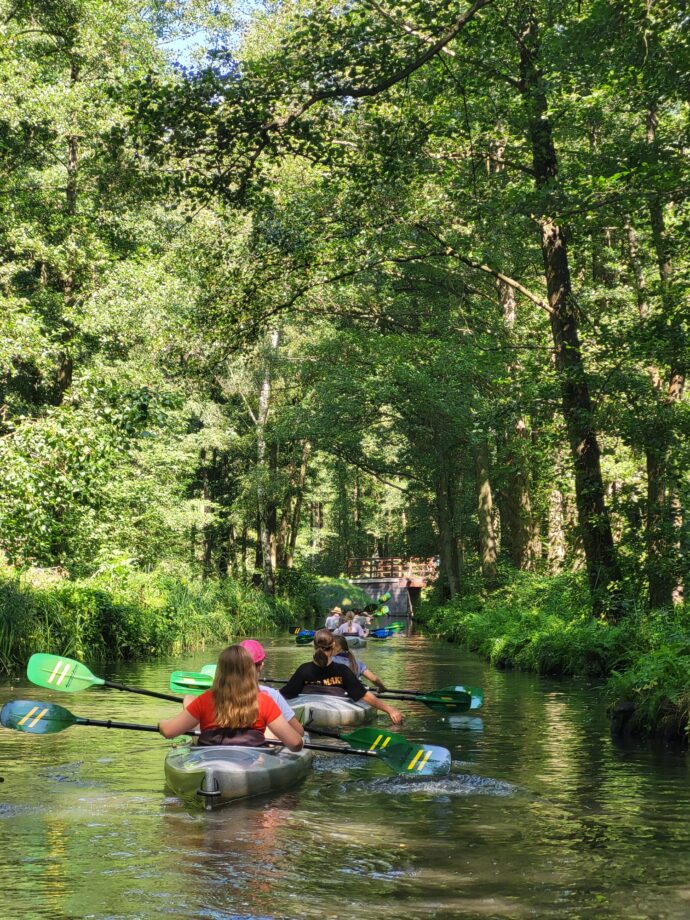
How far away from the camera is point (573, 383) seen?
15.0 metres

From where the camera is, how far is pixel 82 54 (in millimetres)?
22328

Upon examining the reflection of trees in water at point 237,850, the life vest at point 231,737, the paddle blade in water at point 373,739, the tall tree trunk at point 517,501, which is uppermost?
the tall tree trunk at point 517,501

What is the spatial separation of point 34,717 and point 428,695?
472 cm

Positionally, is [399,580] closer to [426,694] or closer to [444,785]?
[426,694]

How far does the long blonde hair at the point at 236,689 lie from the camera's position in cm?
738

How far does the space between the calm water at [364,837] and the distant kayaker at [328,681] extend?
35.8 inches

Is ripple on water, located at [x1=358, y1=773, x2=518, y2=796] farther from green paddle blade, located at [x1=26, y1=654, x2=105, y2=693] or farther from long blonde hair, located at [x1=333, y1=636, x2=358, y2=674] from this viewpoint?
green paddle blade, located at [x1=26, y1=654, x2=105, y2=693]

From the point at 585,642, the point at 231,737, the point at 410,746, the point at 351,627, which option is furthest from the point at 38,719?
the point at 351,627

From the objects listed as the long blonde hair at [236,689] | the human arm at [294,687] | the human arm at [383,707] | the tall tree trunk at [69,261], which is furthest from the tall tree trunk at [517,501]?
the long blonde hair at [236,689]

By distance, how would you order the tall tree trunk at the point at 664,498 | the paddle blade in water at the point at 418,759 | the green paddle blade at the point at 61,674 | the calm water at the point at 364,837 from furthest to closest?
the tall tree trunk at the point at 664,498 → the green paddle blade at the point at 61,674 → the paddle blade in water at the point at 418,759 → the calm water at the point at 364,837

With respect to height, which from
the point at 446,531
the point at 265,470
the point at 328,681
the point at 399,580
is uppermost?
the point at 265,470

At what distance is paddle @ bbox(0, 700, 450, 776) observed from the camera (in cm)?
833

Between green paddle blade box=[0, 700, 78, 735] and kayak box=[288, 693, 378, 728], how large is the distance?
Result: 257cm

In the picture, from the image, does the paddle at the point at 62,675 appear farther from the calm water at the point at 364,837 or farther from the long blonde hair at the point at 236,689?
the long blonde hair at the point at 236,689
